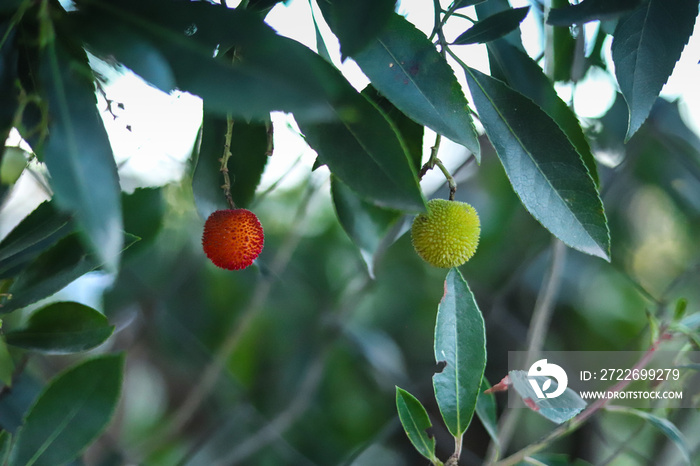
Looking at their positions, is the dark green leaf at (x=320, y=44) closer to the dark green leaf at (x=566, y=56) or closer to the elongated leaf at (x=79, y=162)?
the elongated leaf at (x=79, y=162)

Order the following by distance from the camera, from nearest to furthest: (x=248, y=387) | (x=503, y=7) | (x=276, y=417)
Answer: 1. (x=503, y=7)
2. (x=276, y=417)
3. (x=248, y=387)

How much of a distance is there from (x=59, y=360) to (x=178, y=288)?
0.28 metres

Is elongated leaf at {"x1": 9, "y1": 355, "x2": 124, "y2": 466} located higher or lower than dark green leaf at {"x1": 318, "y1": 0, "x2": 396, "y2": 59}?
lower

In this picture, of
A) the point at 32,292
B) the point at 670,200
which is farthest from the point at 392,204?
the point at 670,200

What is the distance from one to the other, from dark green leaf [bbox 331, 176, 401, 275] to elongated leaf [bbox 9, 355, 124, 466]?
9.6 inches

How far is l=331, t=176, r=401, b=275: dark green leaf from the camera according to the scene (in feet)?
1.88

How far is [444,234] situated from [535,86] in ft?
0.58

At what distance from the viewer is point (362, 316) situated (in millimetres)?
1377

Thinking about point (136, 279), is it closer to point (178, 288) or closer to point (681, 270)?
point (178, 288)

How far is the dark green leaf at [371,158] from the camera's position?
38 centimetres

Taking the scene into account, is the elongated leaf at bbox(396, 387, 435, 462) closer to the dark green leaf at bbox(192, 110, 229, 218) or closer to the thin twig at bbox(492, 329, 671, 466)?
the thin twig at bbox(492, 329, 671, 466)

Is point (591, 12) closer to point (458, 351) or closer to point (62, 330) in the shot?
point (458, 351)

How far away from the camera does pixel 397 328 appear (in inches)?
55.1

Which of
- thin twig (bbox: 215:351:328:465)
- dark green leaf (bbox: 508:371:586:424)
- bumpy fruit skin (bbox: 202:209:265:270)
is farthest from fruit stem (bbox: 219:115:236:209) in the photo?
thin twig (bbox: 215:351:328:465)
